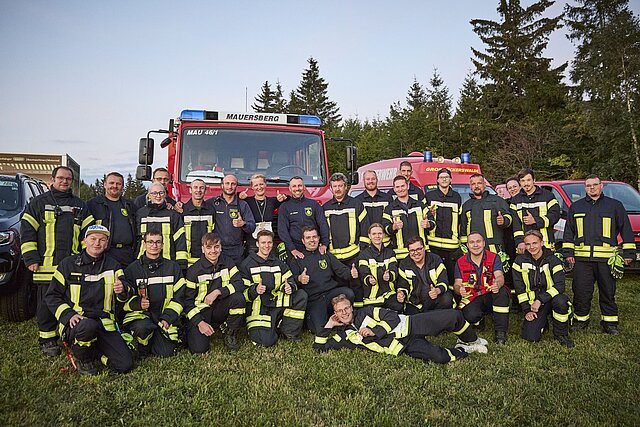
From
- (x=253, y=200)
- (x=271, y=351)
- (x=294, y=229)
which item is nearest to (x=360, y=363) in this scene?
(x=271, y=351)

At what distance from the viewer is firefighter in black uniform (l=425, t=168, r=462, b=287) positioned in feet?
19.5

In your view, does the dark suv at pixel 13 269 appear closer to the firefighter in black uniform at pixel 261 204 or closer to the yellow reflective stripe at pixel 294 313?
the firefighter in black uniform at pixel 261 204

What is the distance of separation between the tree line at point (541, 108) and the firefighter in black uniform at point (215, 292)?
71.1ft

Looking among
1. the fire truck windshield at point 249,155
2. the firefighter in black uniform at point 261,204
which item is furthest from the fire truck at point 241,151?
the firefighter in black uniform at point 261,204

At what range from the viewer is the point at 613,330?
207 inches

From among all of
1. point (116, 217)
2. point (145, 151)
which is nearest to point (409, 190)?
point (145, 151)

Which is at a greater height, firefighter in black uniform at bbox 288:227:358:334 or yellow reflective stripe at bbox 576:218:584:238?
yellow reflective stripe at bbox 576:218:584:238

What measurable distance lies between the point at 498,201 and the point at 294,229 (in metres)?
2.57

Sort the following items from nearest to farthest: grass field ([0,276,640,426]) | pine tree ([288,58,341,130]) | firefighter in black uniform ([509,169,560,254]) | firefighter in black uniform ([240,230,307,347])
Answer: grass field ([0,276,640,426]) → firefighter in black uniform ([240,230,307,347]) → firefighter in black uniform ([509,169,560,254]) → pine tree ([288,58,341,130])

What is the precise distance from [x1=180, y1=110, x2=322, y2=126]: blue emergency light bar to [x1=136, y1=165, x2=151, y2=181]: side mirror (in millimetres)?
845

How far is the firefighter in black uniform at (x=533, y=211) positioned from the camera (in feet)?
18.4

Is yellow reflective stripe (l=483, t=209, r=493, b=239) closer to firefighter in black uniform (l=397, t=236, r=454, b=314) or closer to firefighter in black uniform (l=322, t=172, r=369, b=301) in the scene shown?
firefighter in black uniform (l=397, t=236, r=454, b=314)

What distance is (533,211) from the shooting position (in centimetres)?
570

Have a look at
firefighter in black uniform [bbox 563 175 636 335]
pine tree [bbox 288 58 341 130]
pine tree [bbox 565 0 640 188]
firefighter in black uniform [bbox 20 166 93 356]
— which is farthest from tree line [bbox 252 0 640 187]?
firefighter in black uniform [bbox 20 166 93 356]
